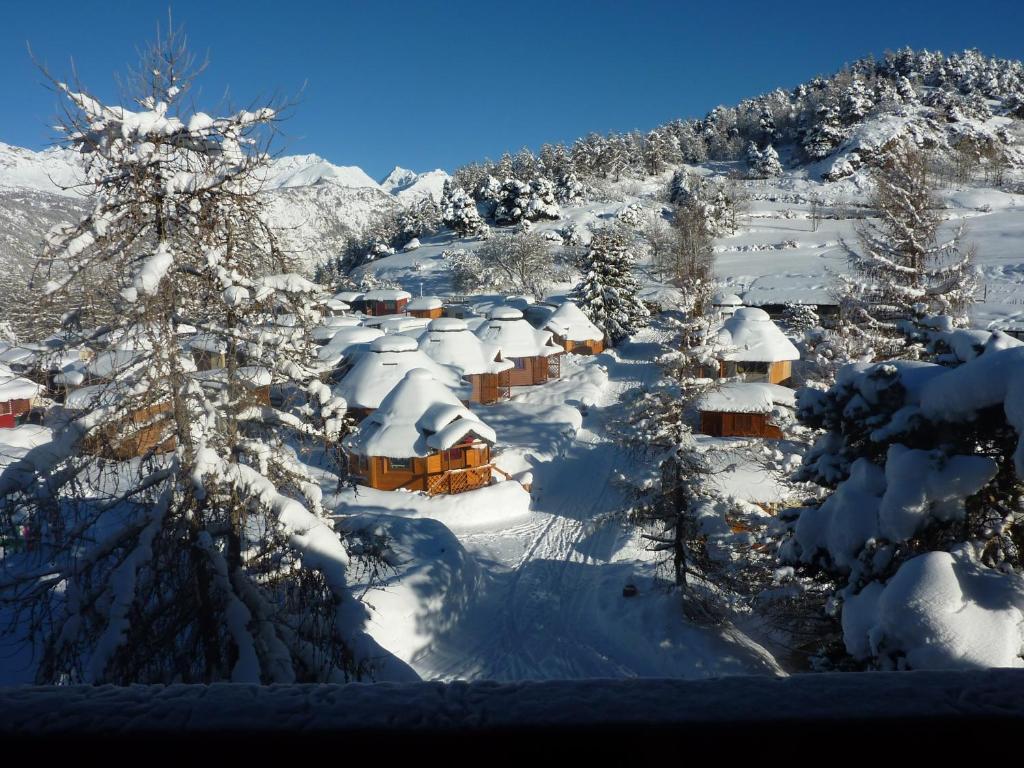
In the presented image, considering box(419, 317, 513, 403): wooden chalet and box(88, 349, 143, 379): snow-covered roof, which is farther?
box(419, 317, 513, 403): wooden chalet

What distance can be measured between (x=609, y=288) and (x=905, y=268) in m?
27.9

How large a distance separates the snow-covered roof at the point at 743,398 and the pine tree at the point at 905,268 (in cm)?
842

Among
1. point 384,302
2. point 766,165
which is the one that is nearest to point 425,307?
point 384,302

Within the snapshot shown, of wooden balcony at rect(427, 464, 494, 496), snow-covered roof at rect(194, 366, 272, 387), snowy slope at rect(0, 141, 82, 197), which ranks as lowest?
wooden balcony at rect(427, 464, 494, 496)

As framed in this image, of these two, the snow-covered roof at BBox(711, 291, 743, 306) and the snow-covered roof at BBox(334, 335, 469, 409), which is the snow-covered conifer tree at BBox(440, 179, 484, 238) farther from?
the snow-covered roof at BBox(334, 335, 469, 409)

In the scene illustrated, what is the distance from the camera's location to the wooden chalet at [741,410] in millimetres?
24281

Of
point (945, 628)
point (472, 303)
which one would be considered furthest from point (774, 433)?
point (472, 303)

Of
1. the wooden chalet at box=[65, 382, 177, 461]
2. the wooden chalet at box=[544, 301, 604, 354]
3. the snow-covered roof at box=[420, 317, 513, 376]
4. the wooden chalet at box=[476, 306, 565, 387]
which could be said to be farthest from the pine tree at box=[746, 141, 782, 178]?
the wooden chalet at box=[65, 382, 177, 461]

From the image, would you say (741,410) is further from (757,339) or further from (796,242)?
(796,242)

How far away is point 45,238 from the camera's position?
214 inches

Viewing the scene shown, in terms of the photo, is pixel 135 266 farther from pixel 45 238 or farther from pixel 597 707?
pixel 597 707

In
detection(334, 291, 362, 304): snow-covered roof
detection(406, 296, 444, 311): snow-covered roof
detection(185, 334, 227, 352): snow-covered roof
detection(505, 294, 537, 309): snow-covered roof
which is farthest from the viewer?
detection(334, 291, 362, 304): snow-covered roof

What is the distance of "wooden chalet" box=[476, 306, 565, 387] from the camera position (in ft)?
108

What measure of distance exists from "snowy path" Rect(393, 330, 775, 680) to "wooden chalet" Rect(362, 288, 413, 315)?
37.3m
